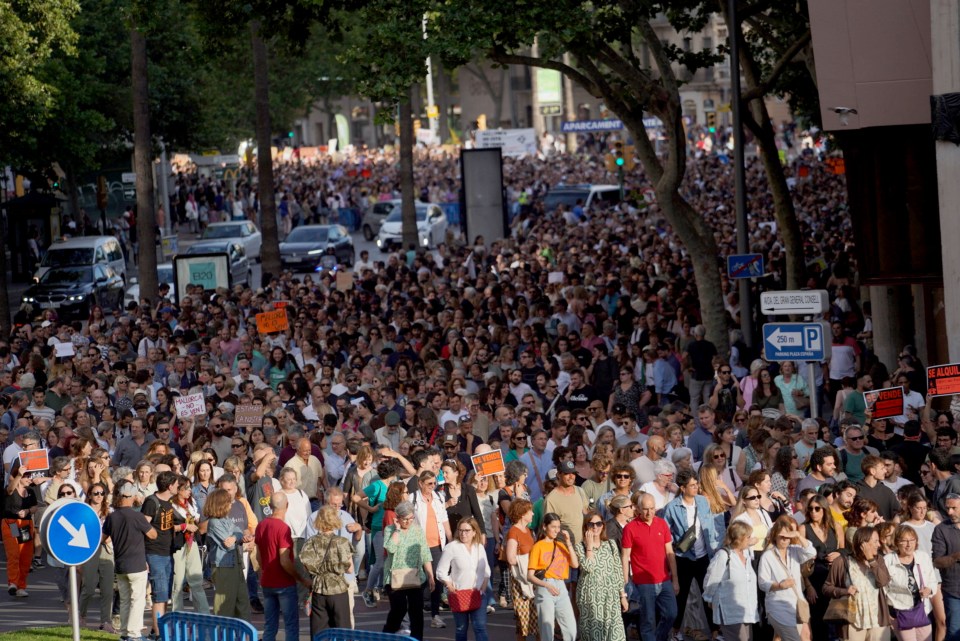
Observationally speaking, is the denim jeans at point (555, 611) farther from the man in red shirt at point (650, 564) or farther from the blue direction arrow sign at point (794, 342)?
the blue direction arrow sign at point (794, 342)

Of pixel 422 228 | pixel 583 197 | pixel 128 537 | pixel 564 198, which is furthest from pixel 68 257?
pixel 128 537

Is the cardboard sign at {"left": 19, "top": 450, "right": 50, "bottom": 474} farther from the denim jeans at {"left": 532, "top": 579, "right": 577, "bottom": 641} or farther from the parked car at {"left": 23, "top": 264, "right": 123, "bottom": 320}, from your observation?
the parked car at {"left": 23, "top": 264, "right": 123, "bottom": 320}

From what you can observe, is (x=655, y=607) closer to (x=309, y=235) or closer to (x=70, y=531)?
(x=70, y=531)

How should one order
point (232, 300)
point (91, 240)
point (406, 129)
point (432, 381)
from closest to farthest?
point (432, 381) → point (232, 300) → point (91, 240) → point (406, 129)

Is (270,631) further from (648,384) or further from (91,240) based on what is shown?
(91,240)

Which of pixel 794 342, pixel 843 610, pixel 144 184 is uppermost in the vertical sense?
pixel 144 184

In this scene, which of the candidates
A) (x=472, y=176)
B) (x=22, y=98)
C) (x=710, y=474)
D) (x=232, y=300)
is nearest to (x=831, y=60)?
(x=710, y=474)

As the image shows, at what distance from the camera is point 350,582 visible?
12.3 meters

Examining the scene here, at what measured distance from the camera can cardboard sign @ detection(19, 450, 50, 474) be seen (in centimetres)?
1570

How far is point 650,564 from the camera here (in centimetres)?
1244

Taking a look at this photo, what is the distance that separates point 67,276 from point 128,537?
2544 centimetres

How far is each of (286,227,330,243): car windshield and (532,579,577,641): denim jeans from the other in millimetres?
35020

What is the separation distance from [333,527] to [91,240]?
1126 inches

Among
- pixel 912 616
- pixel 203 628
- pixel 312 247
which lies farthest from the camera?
pixel 312 247
